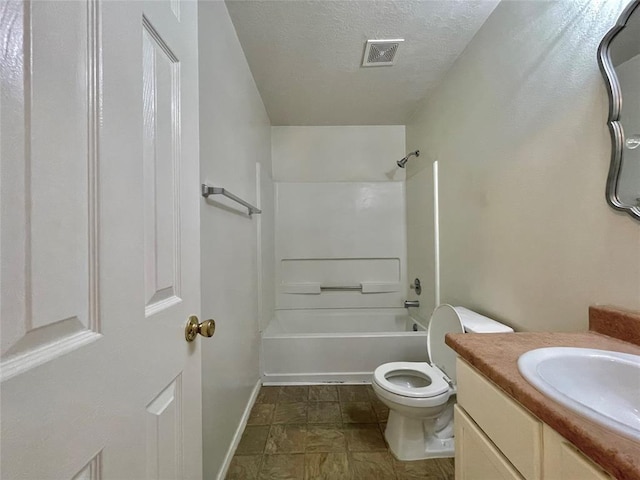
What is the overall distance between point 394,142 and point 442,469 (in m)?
2.75

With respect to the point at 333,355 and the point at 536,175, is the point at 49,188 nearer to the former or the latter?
the point at 536,175

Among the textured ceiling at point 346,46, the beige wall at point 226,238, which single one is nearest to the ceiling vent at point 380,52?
the textured ceiling at point 346,46

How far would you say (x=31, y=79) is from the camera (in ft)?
1.05

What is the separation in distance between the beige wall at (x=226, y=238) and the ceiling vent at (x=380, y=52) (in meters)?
0.80

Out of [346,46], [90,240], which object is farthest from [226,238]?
[346,46]

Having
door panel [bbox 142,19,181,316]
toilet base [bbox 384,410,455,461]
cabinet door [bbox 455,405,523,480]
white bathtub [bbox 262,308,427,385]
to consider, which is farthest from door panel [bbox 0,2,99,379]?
white bathtub [bbox 262,308,427,385]

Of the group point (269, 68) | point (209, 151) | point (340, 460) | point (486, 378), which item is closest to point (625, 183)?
point (486, 378)

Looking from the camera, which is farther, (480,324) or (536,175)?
(480,324)

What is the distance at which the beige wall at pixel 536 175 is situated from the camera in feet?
3.06

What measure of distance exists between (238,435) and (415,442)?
0.99 m

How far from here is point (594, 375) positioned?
2.32 feet

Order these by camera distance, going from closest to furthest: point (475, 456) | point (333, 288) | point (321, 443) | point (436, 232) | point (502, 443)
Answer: point (502, 443), point (475, 456), point (321, 443), point (436, 232), point (333, 288)

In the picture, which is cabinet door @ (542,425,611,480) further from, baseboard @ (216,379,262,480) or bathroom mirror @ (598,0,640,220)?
baseboard @ (216,379,262,480)

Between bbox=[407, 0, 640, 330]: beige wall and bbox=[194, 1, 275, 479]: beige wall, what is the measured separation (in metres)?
1.40
